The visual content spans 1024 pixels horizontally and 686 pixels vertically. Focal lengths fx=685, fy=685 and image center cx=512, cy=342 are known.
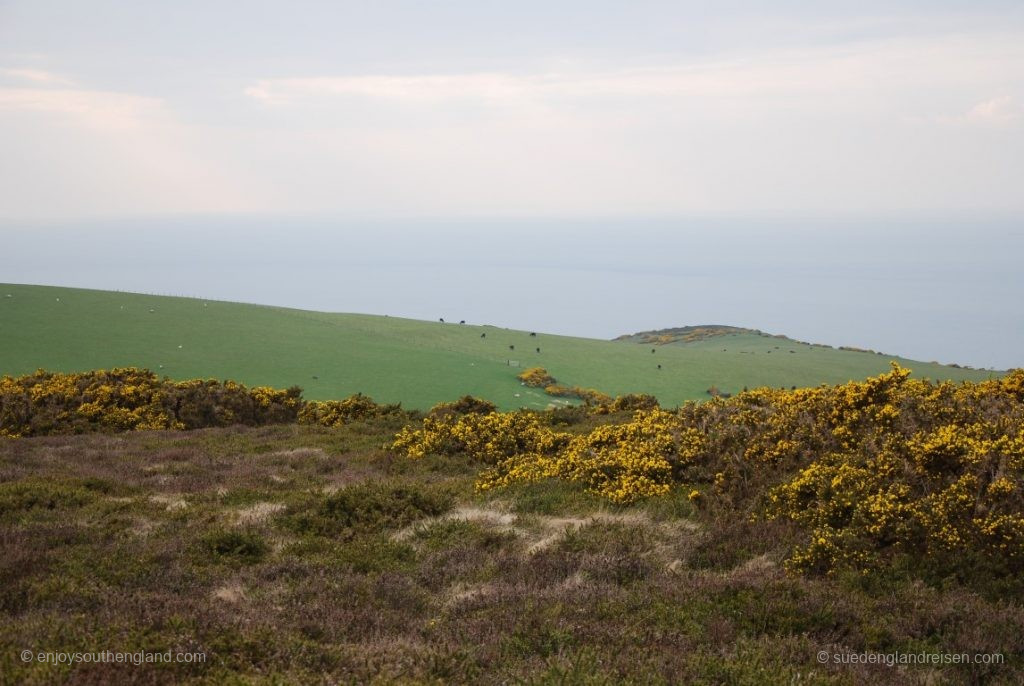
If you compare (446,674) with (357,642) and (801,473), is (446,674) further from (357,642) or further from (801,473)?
(801,473)

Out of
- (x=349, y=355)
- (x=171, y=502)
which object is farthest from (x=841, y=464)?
(x=349, y=355)

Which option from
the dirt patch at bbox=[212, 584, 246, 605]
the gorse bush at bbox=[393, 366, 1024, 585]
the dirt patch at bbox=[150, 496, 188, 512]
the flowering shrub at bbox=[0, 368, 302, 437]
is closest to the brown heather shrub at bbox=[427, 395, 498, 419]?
the gorse bush at bbox=[393, 366, 1024, 585]

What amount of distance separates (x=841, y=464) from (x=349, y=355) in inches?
1566

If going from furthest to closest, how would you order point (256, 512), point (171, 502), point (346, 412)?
point (346, 412), point (171, 502), point (256, 512)

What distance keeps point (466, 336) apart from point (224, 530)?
49.1m

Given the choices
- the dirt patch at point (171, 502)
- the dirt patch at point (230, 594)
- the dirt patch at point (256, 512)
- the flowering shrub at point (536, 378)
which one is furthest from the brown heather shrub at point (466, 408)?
the dirt patch at point (230, 594)

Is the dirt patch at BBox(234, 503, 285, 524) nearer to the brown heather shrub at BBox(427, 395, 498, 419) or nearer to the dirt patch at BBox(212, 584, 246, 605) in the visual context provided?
the dirt patch at BBox(212, 584, 246, 605)

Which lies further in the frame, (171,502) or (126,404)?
(126,404)

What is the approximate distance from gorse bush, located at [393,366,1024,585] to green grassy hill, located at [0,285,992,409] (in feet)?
67.6

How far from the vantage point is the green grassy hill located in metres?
41.7

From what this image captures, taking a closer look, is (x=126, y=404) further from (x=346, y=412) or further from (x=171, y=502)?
(x=171, y=502)

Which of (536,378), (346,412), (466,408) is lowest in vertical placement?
(346,412)

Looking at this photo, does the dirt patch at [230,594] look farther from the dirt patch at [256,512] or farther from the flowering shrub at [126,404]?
the flowering shrub at [126,404]

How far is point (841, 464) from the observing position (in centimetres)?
1379
